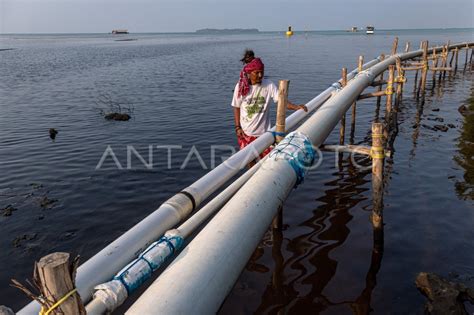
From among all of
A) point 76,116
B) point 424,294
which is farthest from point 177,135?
point 424,294

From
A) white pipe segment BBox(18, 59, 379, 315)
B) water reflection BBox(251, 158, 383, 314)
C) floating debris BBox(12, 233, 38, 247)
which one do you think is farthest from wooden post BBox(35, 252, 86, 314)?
floating debris BBox(12, 233, 38, 247)

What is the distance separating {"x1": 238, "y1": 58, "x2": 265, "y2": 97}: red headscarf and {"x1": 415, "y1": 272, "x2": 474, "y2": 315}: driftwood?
4.63 metres

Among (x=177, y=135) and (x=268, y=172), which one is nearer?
(x=268, y=172)

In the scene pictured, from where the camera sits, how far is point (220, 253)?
136 inches

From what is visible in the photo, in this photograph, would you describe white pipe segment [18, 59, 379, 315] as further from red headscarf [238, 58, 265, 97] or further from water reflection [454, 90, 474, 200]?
water reflection [454, 90, 474, 200]

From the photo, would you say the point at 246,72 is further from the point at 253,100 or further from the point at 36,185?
the point at 36,185

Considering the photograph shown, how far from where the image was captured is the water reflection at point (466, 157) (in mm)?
9844

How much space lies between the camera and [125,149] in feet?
46.5

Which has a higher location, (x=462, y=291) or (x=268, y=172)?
(x=268, y=172)

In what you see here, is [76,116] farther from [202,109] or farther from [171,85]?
[171,85]

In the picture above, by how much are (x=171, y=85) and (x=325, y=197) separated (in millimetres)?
22636

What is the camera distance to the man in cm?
708

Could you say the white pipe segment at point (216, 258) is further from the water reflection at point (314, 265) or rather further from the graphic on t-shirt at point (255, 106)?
the graphic on t-shirt at point (255, 106)

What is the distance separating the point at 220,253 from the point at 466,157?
12008 millimetres
